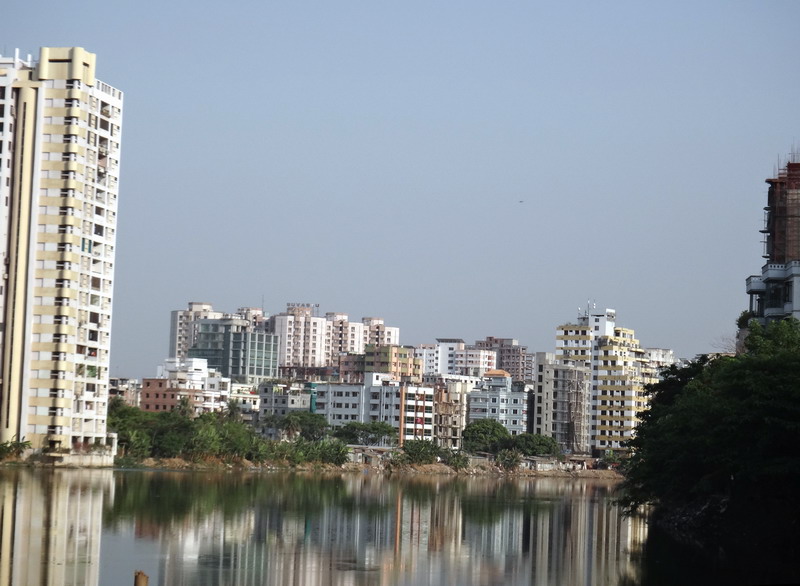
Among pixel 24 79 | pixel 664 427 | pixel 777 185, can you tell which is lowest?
pixel 664 427

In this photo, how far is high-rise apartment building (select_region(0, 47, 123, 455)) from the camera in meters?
83.1

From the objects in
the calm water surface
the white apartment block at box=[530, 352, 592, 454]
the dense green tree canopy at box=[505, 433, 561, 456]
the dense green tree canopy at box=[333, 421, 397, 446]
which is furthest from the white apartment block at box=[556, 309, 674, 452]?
the calm water surface

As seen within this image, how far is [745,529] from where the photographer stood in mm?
42500

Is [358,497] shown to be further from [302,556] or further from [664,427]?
[302,556]

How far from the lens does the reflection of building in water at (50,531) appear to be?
27.6m

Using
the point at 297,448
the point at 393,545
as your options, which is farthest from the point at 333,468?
the point at 393,545

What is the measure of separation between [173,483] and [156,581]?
4408 centimetres

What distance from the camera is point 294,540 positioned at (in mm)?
39125

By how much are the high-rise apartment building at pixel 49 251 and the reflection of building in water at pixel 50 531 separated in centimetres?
2148

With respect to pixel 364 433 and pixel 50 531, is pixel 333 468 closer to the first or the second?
pixel 364 433

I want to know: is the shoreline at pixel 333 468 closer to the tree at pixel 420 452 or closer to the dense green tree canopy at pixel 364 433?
the tree at pixel 420 452

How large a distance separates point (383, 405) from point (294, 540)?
4726 inches

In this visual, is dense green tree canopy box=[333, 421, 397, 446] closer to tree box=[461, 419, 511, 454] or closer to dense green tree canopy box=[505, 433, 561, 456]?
tree box=[461, 419, 511, 454]

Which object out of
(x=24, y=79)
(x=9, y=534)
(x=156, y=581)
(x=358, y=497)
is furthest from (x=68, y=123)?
(x=156, y=581)
